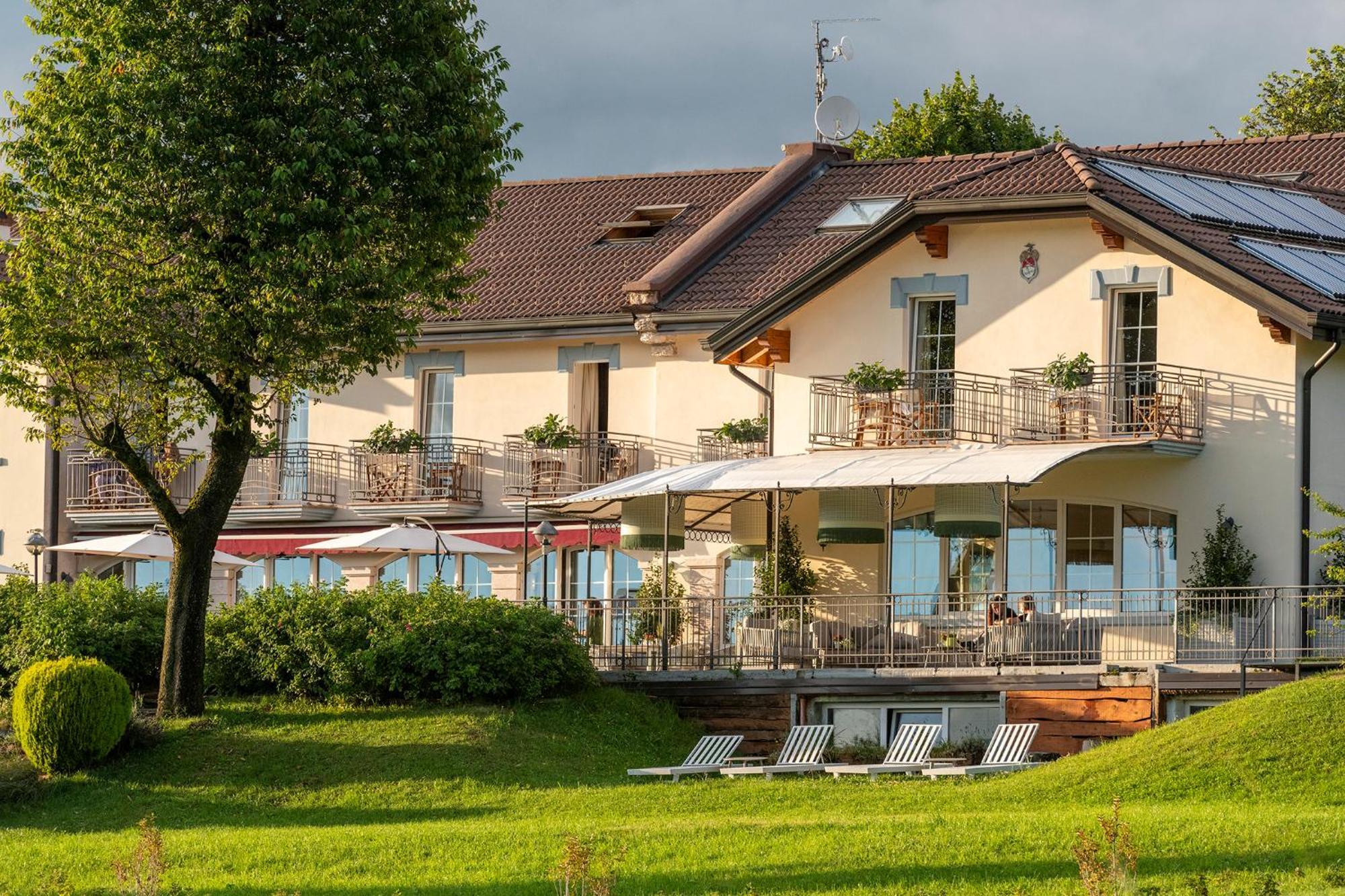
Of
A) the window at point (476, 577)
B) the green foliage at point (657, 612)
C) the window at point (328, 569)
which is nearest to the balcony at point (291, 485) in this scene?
the window at point (328, 569)

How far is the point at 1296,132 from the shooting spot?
49.2 metres

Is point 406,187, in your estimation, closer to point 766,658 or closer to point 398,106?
point 398,106

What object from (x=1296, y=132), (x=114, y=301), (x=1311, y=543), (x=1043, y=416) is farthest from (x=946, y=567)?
(x=1296, y=132)

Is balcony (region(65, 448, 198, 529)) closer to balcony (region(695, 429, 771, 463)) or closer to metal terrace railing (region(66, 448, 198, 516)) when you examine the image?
metal terrace railing (region(66, 448, 198, 516))

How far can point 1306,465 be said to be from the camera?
29.1 metres

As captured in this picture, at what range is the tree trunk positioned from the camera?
2780 cm

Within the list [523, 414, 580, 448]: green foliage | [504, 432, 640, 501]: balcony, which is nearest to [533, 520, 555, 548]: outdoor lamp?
[504, 432, 640, 501]: balcony

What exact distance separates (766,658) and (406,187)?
7.40 m

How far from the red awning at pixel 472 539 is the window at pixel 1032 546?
7089mm

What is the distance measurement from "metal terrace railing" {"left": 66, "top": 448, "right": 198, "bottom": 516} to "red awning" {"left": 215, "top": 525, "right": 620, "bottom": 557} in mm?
1353

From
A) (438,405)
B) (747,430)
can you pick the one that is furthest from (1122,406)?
(438,405)

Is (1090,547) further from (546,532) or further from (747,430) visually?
(546,532)

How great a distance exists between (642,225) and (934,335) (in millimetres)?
8945

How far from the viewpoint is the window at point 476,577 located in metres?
A: 37.8
